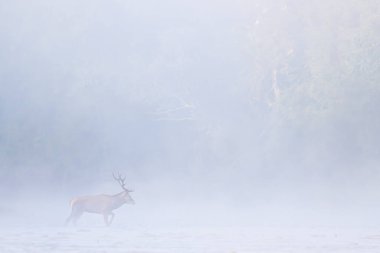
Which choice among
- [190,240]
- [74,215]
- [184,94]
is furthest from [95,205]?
[184,94]

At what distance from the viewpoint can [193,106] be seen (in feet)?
118

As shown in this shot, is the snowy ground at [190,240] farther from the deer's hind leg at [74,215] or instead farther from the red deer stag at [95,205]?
the red deer stag at [95,205]

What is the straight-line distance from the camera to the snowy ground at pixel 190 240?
19188mm

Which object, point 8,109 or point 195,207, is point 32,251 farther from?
point 8,109

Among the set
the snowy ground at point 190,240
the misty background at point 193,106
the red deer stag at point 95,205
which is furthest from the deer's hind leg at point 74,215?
the misty background at point 193,106

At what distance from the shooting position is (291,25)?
109ft

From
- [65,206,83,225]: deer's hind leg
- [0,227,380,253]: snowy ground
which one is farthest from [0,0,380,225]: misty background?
[0,227,380,253]: snowy ground

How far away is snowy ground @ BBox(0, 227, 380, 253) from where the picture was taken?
63.0ft

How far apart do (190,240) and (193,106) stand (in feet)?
49.8

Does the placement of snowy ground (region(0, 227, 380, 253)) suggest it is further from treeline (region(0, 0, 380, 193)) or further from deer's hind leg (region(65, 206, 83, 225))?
treeline (region(0, 0, 380, 193))

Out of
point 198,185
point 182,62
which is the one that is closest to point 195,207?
point 198,185

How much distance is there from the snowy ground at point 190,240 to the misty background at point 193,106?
591cm

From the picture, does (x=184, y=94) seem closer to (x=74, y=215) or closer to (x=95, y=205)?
(x=95, y=205)

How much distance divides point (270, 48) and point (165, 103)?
465cm
